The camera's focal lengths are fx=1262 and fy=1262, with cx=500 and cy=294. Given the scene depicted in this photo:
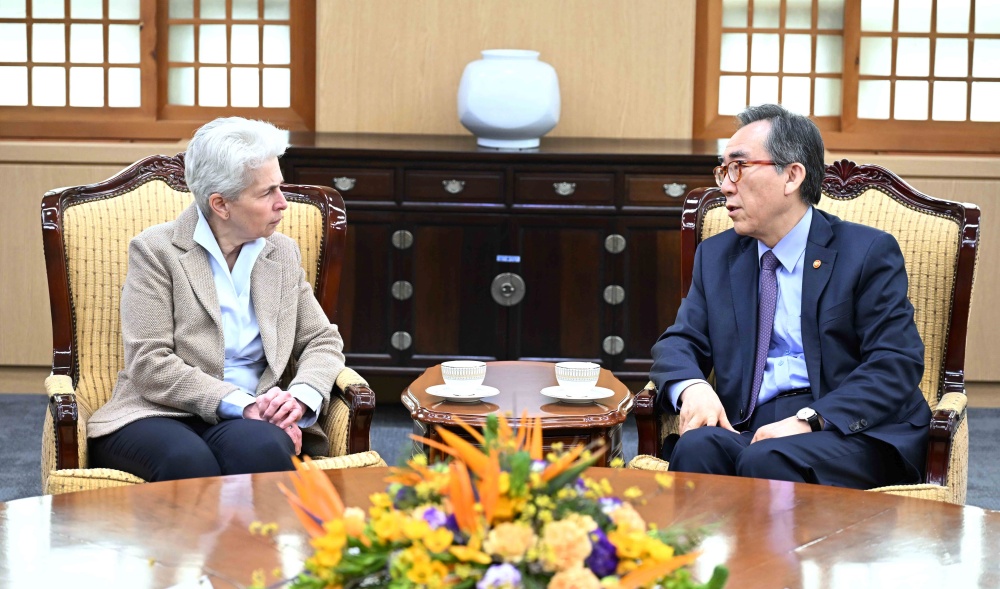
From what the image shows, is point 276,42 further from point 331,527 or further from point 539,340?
point 331,527

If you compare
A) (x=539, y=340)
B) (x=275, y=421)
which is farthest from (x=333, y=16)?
(x=275, y=421)

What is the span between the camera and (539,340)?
498cm

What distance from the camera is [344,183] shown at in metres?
4.85

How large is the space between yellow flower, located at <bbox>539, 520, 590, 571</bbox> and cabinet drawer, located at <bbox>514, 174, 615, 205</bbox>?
12.0ft

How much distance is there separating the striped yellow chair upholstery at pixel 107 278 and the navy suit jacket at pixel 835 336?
0.75 m

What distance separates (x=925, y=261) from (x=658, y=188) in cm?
180

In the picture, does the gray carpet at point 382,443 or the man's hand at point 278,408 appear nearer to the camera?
the man's hand at point 278,408

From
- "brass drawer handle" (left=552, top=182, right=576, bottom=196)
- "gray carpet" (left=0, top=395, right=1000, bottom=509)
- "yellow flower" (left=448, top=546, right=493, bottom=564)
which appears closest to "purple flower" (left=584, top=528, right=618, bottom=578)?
"yellow flower" (left=448, top=546, right=493, bottom=564)

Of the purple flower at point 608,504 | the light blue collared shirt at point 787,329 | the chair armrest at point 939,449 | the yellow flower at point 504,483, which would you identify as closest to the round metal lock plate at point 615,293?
the light blue collared shirt at point 787,329

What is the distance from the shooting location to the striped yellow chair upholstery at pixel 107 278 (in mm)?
2787

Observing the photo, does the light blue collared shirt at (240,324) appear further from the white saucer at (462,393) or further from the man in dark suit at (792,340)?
the man in dark suit at (792,340)

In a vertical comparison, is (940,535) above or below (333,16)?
below

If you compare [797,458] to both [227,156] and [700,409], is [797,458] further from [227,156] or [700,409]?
[227,156]

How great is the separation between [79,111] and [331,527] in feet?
15.9
